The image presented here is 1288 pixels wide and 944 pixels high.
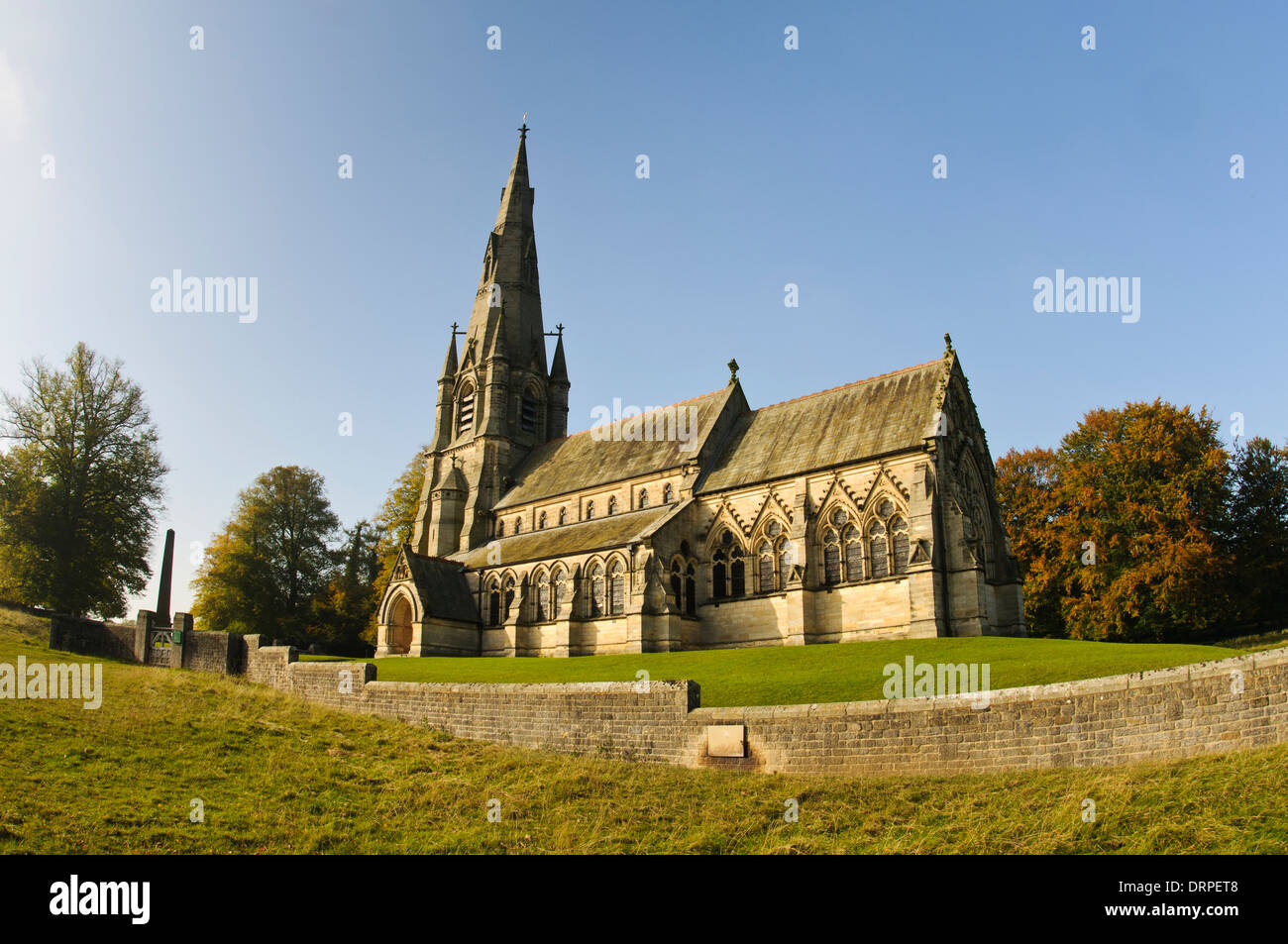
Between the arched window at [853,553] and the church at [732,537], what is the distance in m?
0.05

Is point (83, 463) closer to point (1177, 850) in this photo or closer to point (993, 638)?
point (993, 638)

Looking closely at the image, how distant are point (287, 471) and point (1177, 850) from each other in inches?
2166

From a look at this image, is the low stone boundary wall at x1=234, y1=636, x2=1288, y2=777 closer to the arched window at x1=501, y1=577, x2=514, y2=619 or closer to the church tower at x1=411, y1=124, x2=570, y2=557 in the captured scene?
the arched window at x1=501, y1=577, x2=514, y2=619

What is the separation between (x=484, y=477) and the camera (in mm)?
49344

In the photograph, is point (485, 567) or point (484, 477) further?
point (484, 477)

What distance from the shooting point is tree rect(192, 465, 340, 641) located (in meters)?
50.9

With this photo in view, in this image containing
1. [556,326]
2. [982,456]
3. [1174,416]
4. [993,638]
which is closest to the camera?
[993,638]

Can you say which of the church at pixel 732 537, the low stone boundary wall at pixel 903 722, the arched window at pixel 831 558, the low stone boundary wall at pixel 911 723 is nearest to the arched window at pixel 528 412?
the church at pixel 732 537

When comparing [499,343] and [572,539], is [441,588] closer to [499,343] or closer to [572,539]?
[572,539]

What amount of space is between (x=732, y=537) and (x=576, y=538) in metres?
7.93

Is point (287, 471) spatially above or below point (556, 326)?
below

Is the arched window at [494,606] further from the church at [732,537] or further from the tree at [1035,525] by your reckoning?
the tree at [1035,525]
